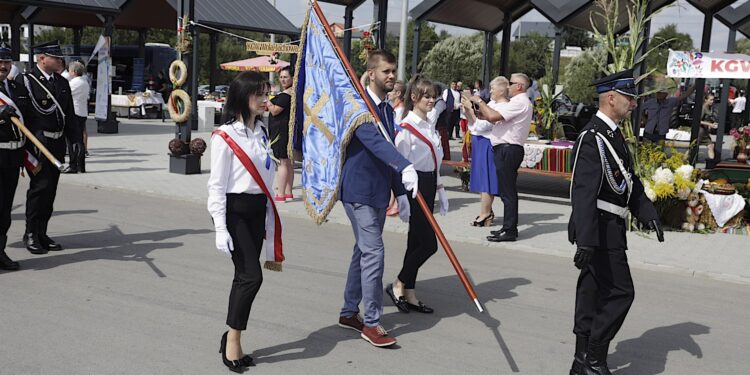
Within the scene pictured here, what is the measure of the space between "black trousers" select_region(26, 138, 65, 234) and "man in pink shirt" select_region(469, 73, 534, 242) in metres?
4.48

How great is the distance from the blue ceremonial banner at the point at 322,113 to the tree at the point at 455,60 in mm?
51445

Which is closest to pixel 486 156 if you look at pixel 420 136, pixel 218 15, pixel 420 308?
pixel 420 136

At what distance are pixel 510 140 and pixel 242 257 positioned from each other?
4.86 m

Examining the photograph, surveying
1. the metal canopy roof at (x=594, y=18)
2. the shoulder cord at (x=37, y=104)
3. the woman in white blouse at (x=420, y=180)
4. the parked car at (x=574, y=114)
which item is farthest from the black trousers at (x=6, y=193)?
the parked car at (x=574, y=114)

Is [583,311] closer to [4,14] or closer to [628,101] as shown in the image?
[628,101]

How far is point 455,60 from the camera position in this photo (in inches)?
2271

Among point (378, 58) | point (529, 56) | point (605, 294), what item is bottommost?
point (605, 294)

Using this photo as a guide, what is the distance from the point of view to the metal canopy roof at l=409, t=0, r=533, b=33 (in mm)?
16969

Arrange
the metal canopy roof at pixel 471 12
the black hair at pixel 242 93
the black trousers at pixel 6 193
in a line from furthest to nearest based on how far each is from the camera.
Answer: the metal canopy roof at pixel 471 12 < the black trousers at pixel 6 193 < the black hair at pixel 242 93

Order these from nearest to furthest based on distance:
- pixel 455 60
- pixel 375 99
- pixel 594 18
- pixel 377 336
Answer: pixel 377 336, pixel 375 99, pixel 594 18, pixel 455 60

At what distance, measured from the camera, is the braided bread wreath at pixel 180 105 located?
12773mm

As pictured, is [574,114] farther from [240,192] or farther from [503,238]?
[240,192]

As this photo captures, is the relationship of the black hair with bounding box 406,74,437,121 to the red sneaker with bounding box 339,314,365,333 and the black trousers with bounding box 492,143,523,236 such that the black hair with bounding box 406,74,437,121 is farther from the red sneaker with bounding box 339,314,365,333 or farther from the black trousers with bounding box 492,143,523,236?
the black trousers with bounding box 492,143,523,236

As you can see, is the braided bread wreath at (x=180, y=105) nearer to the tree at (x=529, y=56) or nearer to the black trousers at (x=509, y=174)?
the black trousers at (x=509, y=174)
